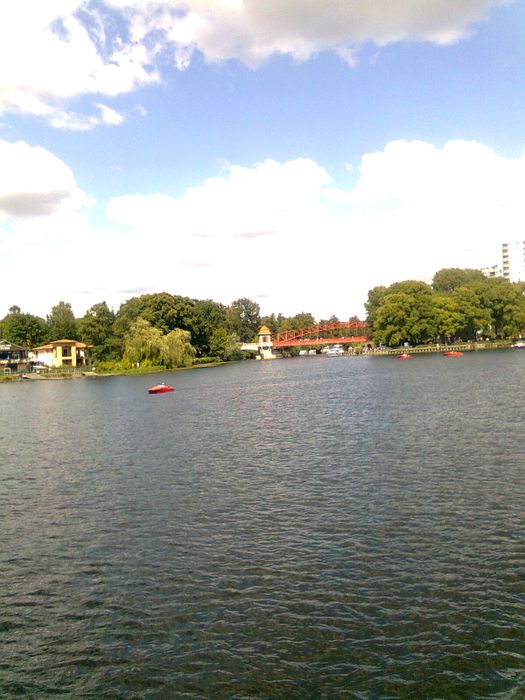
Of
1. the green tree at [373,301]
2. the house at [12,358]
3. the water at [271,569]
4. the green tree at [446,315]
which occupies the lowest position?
the water at [271,569]

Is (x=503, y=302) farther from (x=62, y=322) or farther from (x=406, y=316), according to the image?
(x=62, y=322)

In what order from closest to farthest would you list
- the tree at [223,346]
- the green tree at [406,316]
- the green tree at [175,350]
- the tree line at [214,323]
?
the green tree at [175,350] → the tree line at [214,323] → the green tree at [406,316] → the tree at [223,346]

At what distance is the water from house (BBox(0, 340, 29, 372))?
11897cm

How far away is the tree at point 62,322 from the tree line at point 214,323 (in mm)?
381

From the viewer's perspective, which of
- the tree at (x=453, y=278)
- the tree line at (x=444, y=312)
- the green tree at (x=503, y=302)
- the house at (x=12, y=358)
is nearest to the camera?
the house at (x=12, y=358)

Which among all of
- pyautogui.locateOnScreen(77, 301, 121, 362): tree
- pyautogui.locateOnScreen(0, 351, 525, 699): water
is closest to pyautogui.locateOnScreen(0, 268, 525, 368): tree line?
pyautogui.locateOnScreen(77, 301, 121, 362): tree

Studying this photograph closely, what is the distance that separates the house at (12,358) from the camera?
139250 millimetres

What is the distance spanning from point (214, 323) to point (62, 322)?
1956 inches

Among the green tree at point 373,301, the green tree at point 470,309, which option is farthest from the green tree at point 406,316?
the green tree at point 373,301

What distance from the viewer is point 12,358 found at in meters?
144

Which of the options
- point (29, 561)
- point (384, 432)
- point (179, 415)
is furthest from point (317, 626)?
point (179, 415)

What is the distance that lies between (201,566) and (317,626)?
438 centimetres

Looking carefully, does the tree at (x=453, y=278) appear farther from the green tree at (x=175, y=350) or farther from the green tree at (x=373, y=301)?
the green tree at (x=175, y=350)

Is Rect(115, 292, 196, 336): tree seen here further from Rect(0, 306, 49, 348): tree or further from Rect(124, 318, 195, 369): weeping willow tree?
Rect(0, 306, 49, 348): tree
